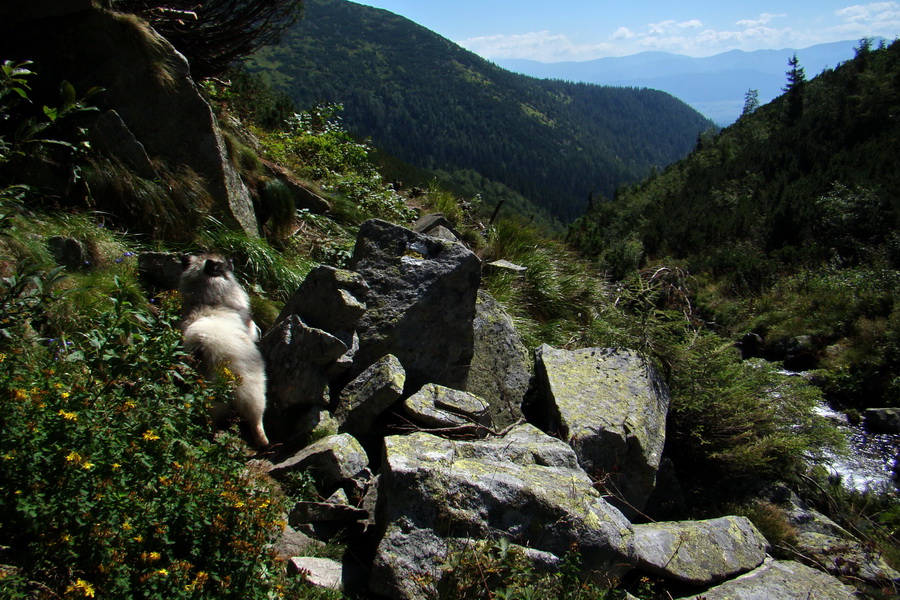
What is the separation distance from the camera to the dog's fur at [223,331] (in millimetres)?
3748

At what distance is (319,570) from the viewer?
9.21ft

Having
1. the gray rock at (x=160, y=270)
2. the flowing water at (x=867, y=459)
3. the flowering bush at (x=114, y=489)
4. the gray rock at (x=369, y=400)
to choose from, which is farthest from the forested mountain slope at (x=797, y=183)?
the flowering bush at (x=114, y=489)

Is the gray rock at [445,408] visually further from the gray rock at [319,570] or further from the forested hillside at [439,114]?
the forested hillside at [439,114]

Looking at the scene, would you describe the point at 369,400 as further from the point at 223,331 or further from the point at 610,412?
the point at 610,412

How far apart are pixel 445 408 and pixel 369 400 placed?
587 mm

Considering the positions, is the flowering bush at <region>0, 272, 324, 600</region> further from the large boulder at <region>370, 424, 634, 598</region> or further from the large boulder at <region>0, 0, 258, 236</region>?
the large boulder at <region>0, 0, 258, 236</region>

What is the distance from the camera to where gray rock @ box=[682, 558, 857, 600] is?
3.48 metres

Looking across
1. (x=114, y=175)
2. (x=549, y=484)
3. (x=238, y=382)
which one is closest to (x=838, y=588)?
(x=549, y=484)

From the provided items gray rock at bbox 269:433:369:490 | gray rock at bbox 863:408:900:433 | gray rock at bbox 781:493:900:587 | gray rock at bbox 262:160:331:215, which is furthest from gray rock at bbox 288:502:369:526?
gray rock at bbox 863:408:900:433

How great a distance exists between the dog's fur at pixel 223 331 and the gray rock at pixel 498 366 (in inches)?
74.8

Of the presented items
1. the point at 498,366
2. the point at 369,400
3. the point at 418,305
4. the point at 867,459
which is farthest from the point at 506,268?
the point at 867,459

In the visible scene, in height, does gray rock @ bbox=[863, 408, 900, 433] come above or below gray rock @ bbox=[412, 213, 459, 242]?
below

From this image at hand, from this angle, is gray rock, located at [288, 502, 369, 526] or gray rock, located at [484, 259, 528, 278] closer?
gray rock, located at [288, 502, 369, 526]

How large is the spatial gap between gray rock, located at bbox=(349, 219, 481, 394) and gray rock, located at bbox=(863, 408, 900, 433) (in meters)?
12.0
